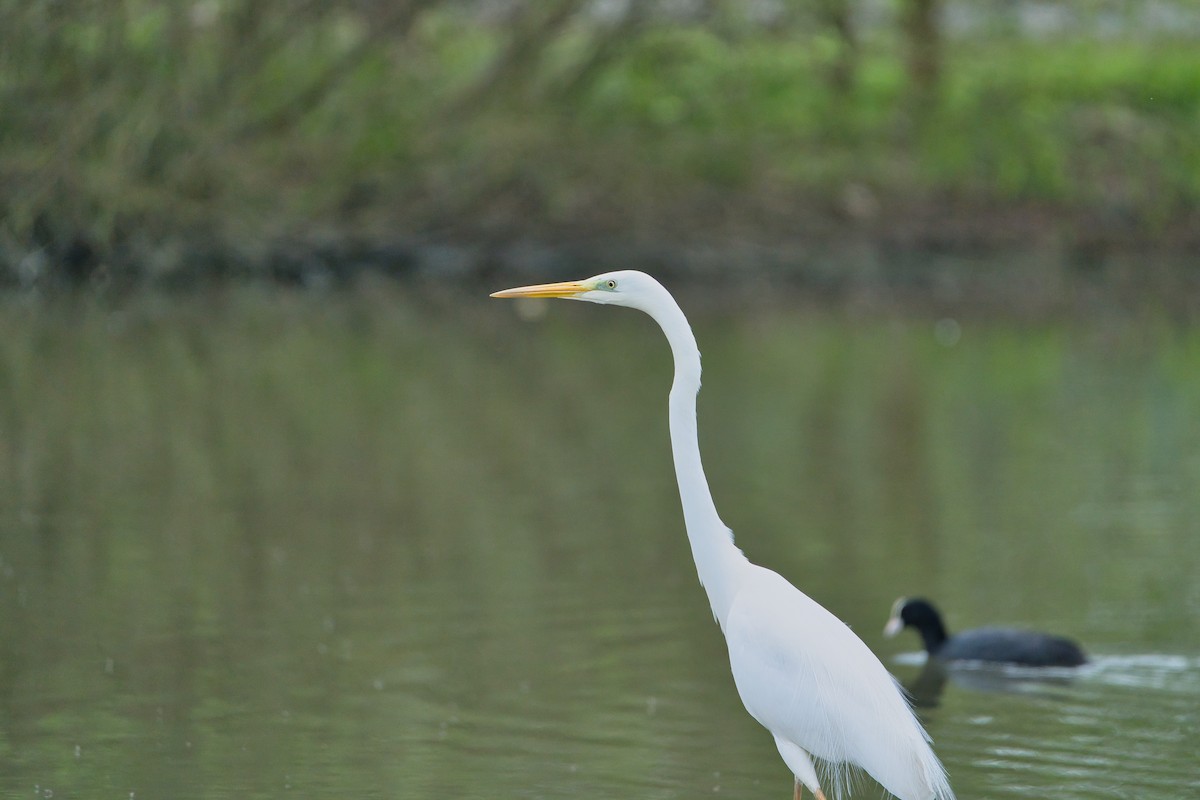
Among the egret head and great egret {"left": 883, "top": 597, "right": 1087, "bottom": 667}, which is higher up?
the egret head

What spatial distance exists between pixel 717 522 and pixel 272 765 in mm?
1713

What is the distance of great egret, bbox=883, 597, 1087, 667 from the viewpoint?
6918 mm

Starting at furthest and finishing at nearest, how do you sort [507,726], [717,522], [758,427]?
[758,427], [507,726], [717,522]

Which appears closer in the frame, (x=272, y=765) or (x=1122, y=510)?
(x=272, y=765)

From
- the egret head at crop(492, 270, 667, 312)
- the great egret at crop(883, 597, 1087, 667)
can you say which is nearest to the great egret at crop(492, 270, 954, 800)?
the egret head at crop(492, 270, 667, 312)

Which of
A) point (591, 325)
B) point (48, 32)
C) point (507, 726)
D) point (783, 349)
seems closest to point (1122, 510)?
point (507, 726)

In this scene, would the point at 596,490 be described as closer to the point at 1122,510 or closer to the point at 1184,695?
the point at 1122,510

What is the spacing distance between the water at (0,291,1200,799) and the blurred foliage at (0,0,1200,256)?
414cm

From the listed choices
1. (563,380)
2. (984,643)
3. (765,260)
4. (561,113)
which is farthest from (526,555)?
→ (765,260)

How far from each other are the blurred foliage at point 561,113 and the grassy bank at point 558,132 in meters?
0.04

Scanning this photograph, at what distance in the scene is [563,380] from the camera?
14867 millimetres

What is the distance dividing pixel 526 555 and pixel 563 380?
20.4ft

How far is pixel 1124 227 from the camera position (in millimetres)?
24797

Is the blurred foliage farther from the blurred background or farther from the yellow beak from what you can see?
the yellow beak
